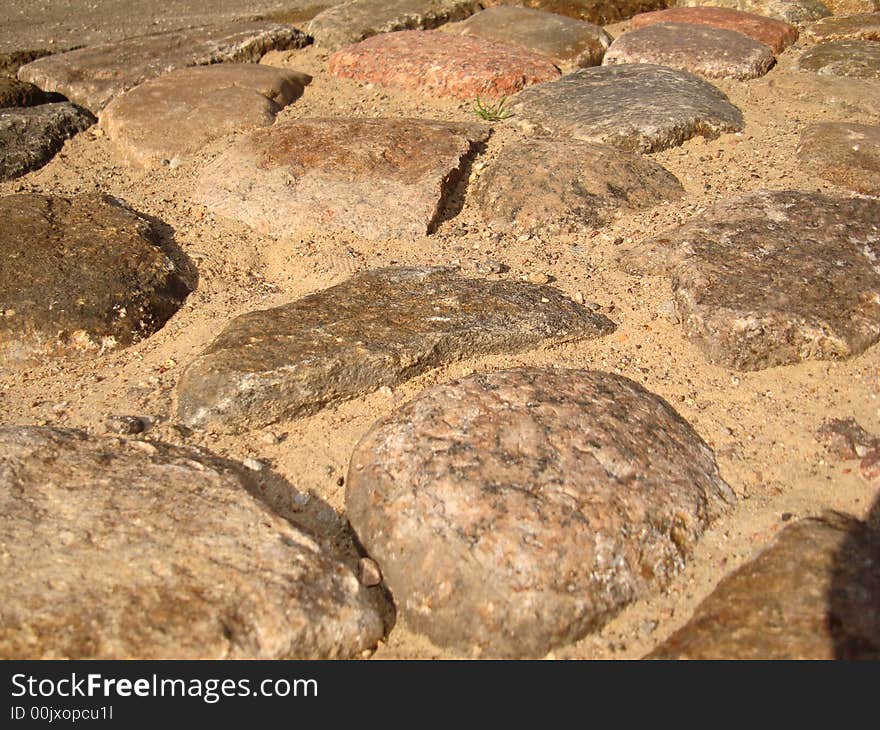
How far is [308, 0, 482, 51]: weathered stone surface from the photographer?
4016mm

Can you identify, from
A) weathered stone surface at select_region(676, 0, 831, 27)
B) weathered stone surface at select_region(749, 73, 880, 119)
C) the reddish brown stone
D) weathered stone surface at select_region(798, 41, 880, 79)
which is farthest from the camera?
weathered stone surface at select_region(676, 0, 831, 27)

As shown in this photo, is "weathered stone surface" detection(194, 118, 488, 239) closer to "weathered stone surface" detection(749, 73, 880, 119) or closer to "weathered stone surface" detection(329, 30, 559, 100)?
"weathered stone surface" detection(329, 30, 559, 100)

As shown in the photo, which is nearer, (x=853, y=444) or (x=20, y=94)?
(x=853, y=444)

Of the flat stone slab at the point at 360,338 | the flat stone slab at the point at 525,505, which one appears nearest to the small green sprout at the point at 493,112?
the flat stone slab at the point at 360,338

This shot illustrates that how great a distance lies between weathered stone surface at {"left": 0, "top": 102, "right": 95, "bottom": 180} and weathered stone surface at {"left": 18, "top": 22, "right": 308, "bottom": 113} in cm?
16

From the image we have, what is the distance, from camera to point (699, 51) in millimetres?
3604

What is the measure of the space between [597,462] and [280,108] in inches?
89.9

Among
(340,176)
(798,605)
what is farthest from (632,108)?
(798,605)

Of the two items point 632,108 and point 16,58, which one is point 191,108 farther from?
point 632,108

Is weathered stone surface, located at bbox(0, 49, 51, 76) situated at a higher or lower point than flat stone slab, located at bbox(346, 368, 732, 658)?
higher

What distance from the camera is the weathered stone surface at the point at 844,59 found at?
138 inches

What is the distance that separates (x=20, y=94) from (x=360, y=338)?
2.21 m

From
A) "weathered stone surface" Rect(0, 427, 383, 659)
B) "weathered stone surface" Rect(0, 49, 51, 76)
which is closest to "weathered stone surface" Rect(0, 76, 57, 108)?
"weathered stone surface" Rect(0, 49, 51, 76)

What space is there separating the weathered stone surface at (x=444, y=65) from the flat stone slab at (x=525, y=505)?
1908mm
